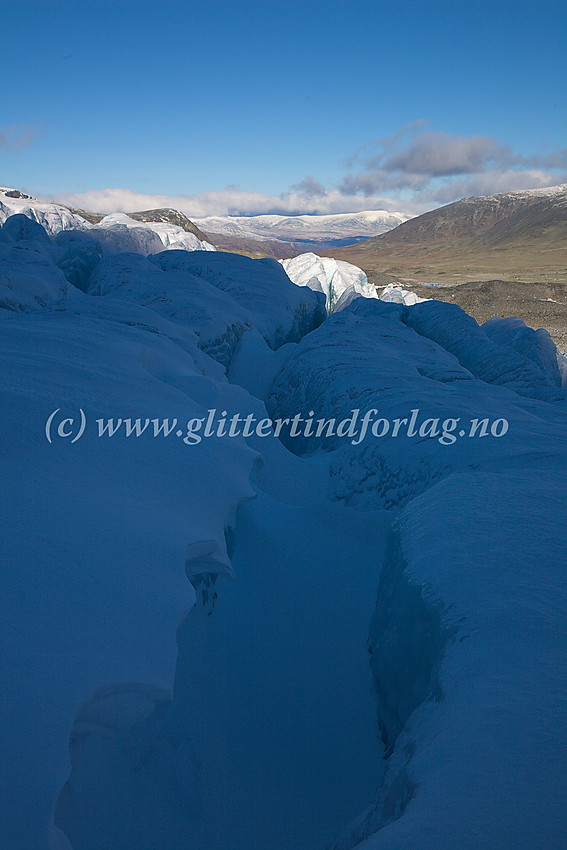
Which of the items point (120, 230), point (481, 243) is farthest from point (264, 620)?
point (481, 243)

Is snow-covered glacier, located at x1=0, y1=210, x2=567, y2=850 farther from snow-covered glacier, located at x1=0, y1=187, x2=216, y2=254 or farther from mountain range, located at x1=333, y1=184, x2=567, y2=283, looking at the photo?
mountain range, located at x1=333, y1=184, x2=567, y2=283

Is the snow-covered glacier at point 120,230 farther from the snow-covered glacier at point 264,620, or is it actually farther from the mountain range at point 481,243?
the mountain range at point 481,243

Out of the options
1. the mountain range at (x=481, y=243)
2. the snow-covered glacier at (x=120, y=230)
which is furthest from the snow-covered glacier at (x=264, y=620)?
the mountain range at (x=481, y=243)

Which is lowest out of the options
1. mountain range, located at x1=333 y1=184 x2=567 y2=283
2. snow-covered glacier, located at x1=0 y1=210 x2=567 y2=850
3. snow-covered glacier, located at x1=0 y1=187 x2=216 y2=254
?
snow-covered glacier, located at x1=0 y1=210 x2=567 y2=850

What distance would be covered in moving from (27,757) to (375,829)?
173 cm

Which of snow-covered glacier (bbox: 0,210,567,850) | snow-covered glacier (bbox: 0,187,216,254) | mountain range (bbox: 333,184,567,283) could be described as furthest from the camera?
mountain range (bbox: 333,184,567,283)

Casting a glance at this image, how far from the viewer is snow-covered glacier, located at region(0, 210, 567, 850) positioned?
197 cm

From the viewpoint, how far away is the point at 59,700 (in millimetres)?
2092

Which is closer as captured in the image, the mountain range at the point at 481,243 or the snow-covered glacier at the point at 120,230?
the snow-covered glacier at the point at 120,230

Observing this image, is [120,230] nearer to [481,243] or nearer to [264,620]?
[264,620]

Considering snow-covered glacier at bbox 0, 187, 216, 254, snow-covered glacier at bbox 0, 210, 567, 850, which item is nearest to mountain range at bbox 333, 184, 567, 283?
snow-covered glacier at bbox 0, 187, 216, 254

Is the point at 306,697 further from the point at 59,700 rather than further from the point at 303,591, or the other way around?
the point at 59,700

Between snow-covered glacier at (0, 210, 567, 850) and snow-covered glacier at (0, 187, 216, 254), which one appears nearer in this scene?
snow-covered glacier at (0, 210, 567, 850)

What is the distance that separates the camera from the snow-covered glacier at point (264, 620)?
1.97 metres
